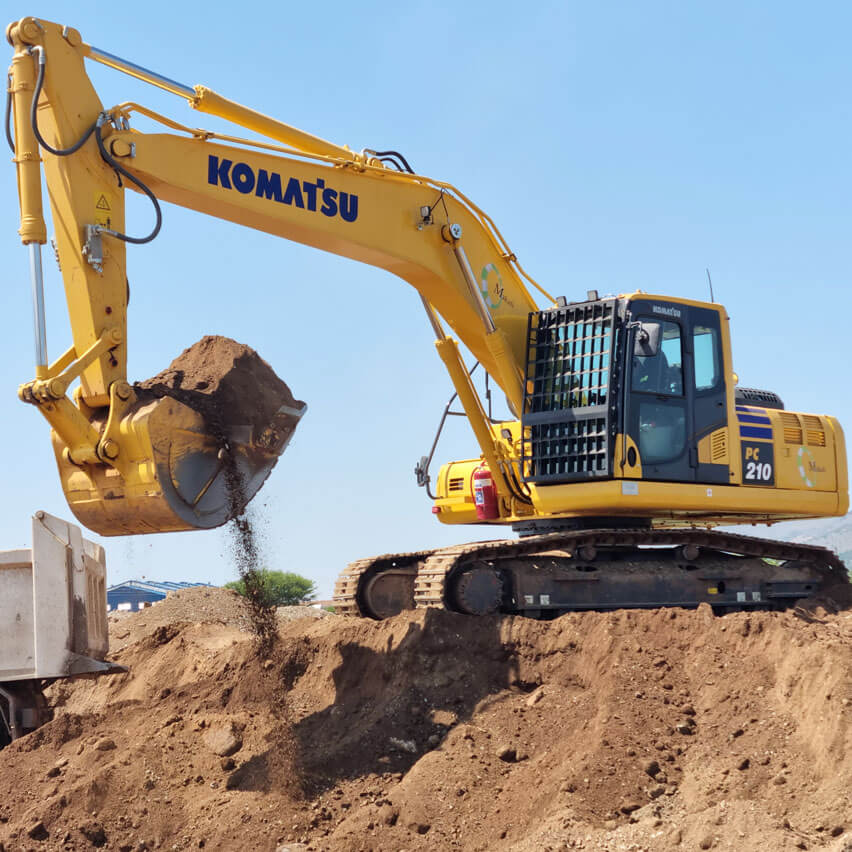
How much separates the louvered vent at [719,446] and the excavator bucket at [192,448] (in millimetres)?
→ 4150

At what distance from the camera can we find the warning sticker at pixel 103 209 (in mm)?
9281

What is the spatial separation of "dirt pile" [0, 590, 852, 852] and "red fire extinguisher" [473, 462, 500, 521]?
1.97 meters

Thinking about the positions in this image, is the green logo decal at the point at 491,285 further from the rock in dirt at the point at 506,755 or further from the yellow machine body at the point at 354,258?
the rock in dirt at the point at 506,755

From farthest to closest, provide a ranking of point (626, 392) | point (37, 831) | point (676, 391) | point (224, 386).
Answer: point (676, 391)
point (626, 392)
point (224, 386)
point (37, 831)

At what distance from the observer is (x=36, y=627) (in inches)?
336

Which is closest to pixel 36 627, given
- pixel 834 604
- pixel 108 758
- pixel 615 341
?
pixel 108 758

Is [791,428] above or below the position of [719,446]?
above

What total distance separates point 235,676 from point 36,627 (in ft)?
9.20

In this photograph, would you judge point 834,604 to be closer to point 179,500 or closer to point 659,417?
point 659,417

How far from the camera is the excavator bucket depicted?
8836 millimetres

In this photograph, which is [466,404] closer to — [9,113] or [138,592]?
[9,113]

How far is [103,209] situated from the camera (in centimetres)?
931

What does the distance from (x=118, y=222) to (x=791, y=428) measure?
7.20 m

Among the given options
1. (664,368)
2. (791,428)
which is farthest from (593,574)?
(791,428)
